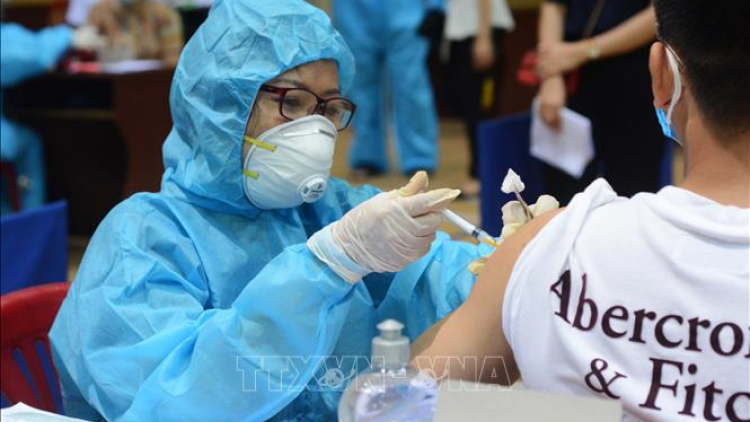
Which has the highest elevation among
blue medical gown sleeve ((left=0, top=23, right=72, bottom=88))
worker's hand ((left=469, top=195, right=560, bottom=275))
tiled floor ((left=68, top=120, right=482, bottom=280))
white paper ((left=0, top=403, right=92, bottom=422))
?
blue medical gown sleeve ((left=0, top=23, right=72, bottom=88))

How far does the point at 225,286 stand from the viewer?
4.62 ft

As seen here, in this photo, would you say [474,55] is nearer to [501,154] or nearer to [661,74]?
[501,154]

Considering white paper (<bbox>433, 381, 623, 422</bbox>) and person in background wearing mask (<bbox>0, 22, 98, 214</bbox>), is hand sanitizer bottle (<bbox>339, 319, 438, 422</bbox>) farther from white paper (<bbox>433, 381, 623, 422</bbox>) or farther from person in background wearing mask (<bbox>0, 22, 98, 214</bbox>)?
person in background wearing mask (<bbox>0, 22, 98, 214</bbox>)

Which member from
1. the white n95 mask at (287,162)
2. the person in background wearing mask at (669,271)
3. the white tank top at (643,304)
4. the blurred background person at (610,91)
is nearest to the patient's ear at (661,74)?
the person in background wearing mask at (669,271)

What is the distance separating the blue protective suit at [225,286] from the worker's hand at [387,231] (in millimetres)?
31

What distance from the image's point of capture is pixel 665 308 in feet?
2.85

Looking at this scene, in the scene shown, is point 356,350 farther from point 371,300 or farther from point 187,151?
point 187,151

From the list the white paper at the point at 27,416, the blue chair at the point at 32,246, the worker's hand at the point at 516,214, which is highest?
the worker's hand at the point at 516,214

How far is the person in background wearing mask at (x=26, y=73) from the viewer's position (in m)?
3.78

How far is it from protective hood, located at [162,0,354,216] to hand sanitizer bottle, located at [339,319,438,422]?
584 mm

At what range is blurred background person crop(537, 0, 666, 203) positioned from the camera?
2.56 meters

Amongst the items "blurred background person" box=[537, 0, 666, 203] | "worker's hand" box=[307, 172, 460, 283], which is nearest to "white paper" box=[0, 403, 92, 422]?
"worker's hand" box=[307, 172, 460, 283]

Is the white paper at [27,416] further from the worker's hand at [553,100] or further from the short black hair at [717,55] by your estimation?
the worker's hand at [553,100]

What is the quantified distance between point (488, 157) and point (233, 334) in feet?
5.10
